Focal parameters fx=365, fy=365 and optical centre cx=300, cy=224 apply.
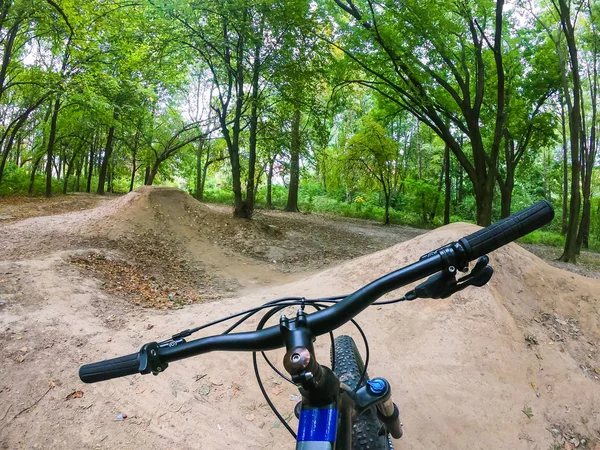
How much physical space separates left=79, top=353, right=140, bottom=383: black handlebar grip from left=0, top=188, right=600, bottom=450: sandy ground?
169 centimetres

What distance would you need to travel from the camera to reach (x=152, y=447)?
8.32ft

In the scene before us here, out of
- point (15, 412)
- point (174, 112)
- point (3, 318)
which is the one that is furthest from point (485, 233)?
point (174, 112)

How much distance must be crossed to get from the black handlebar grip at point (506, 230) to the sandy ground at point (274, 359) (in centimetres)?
227

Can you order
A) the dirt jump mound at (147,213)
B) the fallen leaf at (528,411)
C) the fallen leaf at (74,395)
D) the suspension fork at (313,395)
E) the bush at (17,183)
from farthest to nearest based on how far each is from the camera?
the bush at (17,183) < the dirt jump mound at (147,213) < the fallen leaf at (528,411) < the fallen leaf at (74,395) < the suspension fork at (313,395)

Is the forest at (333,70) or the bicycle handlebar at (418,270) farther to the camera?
the forest at (333,70)

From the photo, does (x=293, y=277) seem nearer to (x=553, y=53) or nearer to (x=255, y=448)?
(x=255, y=448)

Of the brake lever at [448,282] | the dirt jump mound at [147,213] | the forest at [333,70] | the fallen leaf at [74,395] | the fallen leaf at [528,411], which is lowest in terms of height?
the fallen leaf at [74,395]

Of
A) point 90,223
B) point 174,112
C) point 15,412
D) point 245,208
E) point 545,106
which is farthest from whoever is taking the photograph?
point 174,112

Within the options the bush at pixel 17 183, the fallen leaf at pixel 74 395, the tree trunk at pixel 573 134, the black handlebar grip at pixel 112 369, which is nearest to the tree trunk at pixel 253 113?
the tree trunk at pixel 573 134

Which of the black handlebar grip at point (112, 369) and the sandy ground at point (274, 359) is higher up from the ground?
the black handlebar grip at point (112, 369)

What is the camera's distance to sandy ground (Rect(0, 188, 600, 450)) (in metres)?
2.75

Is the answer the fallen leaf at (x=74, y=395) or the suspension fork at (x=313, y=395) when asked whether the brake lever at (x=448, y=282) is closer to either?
the suspension fork at (x=313, y=395)

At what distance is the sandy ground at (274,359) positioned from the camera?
9.03ft

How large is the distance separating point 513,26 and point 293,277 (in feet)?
38.8
